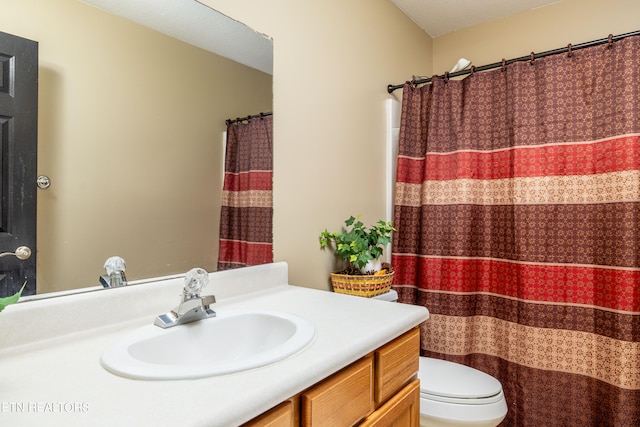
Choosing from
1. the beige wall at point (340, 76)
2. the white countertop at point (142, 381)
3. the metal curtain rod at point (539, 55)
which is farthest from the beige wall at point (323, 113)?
the white countertop at point (142, 381)

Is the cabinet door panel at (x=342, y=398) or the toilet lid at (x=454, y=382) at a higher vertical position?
the cabinet door panel at (x=342, y=398)

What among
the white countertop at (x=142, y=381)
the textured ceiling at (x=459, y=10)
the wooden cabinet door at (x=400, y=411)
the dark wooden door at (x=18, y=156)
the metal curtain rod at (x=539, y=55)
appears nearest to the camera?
the white countertop at (x=142, y=381)

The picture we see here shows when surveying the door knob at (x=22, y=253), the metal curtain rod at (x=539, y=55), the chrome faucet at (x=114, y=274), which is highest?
the metal curtain rod at (x=539, y=55)

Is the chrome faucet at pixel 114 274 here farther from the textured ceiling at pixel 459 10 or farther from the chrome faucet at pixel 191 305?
the textured ceiling at pixel 459 10

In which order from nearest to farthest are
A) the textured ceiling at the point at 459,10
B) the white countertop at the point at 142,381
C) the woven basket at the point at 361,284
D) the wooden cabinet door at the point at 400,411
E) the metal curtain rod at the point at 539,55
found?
the white countertop at the point at 142,381
the wooden cabinet door at the point at 400,411
the woven basket at the point at 361,284
the metal curtain rod at the point at 539,55
the textured ceiling at the point at 459,10

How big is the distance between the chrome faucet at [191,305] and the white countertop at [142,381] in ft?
0.27

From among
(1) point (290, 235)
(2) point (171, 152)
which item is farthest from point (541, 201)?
(2) point (171, 152)

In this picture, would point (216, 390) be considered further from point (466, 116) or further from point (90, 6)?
point (466, 116)

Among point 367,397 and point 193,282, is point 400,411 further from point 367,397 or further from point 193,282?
point 193,282

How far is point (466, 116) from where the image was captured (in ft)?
6.83

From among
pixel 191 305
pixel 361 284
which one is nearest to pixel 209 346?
pixel 191 305

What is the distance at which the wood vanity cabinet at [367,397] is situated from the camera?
0.76 m

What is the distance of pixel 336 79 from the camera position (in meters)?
1.84

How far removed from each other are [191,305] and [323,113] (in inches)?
41.9
